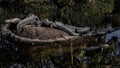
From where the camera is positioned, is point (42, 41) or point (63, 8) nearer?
point (42, 41)

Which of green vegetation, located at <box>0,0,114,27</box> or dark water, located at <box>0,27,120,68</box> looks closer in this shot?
dark water, located at <box>0,27,120,68</box>

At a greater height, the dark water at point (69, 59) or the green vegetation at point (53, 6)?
the dark water at point (69, 59)

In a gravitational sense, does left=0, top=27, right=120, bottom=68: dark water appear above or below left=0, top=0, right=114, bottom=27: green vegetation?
above

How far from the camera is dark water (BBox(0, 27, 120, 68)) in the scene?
1255 centimetres

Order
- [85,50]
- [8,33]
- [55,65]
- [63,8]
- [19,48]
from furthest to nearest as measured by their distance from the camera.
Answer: [63,8], [8,33], [19,48], [85,50], [55,65]

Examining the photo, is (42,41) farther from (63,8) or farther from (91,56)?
(63,8)

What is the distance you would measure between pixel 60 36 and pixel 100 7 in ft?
54.9

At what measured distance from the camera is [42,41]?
15453 mm

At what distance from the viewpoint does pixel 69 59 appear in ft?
43.8

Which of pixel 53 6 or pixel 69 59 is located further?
pixel 53 6

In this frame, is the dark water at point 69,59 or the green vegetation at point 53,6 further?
the green vegetation at point 53,6

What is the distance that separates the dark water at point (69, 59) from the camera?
1255 centimetres

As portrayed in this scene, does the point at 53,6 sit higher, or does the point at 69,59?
the point at 69,59

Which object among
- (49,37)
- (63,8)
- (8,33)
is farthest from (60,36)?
(63,8)
